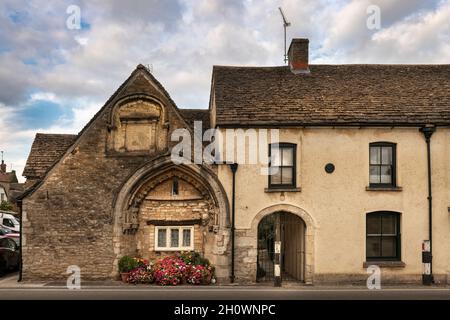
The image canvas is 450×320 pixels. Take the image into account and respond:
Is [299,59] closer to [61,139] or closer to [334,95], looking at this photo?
[334,95]

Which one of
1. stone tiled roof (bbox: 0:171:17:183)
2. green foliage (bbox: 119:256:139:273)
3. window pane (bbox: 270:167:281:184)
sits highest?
stone tiled roof (bbox: 0:171:17:183)

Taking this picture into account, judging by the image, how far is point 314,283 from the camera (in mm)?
15508

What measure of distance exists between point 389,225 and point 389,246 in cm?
81

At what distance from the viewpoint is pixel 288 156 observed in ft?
53.7

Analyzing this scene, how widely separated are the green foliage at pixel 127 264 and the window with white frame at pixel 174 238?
4.61 ft

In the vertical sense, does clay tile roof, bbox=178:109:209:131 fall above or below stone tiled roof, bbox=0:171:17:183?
above

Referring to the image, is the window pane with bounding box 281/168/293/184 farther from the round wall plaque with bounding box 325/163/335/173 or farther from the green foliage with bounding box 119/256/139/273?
the green foliage with bounding box 119/256/139/273

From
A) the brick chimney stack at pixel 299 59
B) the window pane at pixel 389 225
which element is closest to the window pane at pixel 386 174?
the window pane at pixel 389 225

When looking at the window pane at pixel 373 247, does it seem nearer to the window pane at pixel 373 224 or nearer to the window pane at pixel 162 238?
the window pane at pixel 373 224

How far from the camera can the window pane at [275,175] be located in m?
16.2

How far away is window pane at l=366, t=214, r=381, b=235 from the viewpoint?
16.0 m

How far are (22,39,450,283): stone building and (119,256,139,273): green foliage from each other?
1.43 ft

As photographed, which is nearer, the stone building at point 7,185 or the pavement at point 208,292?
the pavement at point 208,292

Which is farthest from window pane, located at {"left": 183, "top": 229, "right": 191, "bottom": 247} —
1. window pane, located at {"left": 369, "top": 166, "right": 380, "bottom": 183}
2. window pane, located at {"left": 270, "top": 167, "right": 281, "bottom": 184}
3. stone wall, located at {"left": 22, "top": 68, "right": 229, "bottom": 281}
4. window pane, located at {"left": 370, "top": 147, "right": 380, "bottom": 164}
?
window pane, located at {"left": 370, "top": 147, "right": 380, "bottom": 164}
